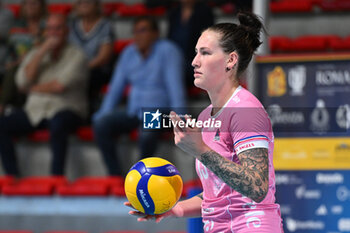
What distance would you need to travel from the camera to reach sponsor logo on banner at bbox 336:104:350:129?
14.5 feet

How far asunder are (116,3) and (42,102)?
2990mm

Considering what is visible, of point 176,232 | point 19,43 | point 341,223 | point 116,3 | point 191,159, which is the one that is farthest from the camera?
point 116,3

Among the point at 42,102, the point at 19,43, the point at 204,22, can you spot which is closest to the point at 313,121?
the point at 204,22

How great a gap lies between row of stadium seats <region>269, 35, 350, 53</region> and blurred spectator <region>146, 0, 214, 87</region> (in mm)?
1109

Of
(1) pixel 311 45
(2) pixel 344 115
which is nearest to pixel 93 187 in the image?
(2) pixel 344 115

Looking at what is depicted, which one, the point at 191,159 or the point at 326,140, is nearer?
the point at 326,140

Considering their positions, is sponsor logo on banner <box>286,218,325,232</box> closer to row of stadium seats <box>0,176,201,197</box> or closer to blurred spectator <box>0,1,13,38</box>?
row of stadium seats <box>0,176,201,197</box>

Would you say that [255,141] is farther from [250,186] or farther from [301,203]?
[301,203]

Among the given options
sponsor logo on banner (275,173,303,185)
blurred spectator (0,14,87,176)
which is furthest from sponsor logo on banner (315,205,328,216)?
blurred spectator (0,14,87,176)

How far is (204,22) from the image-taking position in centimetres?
625

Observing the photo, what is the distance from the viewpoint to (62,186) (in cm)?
586

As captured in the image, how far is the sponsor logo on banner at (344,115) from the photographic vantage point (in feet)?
14.5

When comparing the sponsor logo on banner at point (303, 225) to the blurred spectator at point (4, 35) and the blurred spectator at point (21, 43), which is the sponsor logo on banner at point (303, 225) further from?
the blurred spectator at point (4, 35)

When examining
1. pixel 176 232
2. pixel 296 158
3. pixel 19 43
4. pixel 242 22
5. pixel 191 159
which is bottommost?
pixel 176 232
